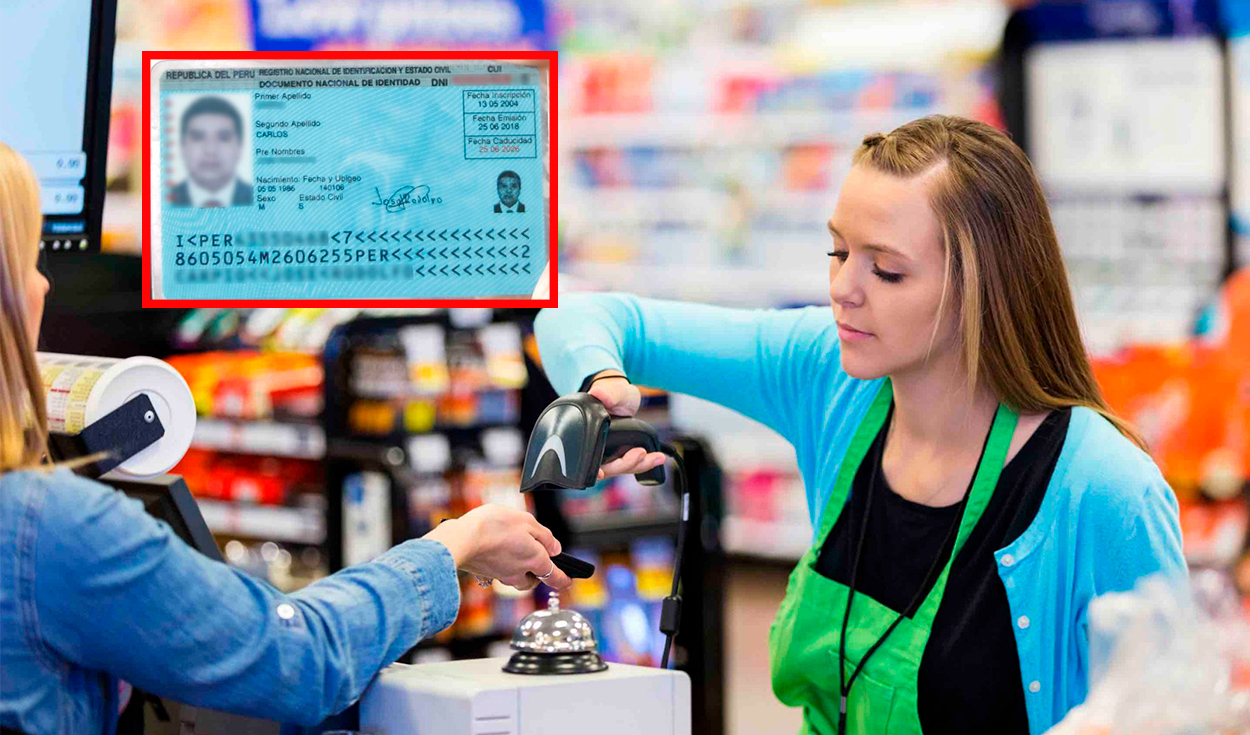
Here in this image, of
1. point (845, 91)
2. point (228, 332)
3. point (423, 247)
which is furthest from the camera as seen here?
point (845, 91)

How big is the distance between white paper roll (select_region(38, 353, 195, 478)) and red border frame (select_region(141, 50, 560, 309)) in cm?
11

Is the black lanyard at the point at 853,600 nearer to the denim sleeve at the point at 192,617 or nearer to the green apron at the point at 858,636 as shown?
the green apron at the point at 858,636

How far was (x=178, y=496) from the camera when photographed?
5.23 ft

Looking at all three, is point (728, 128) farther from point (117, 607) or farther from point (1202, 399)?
point (117, 607)

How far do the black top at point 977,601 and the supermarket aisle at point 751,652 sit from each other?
2.18 metres

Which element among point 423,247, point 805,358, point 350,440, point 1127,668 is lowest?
point 350,440

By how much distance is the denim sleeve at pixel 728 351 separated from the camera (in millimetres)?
2170

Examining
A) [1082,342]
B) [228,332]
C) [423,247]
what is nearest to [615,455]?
[423,247]

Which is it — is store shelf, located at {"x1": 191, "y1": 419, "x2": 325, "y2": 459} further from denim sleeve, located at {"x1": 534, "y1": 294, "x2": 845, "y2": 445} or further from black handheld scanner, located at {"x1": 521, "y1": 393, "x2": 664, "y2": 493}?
black handheld scanner, located at {"x1": 521, "y1": 393, "x2": 664, "y2": 493}

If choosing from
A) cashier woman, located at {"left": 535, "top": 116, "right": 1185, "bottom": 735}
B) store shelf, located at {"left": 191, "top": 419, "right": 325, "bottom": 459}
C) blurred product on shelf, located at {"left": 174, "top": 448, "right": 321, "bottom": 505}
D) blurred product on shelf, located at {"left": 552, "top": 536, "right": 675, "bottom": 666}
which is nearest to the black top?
cashier woman, located at {"left": 535, "top": 116, "right": 1185, "bottom": 735}

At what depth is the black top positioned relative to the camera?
6.06 ft

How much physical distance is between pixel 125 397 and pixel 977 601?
3.58 feet

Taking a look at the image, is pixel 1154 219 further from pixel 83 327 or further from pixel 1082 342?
pixel 83 327

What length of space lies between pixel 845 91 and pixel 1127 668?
20.7 feet
